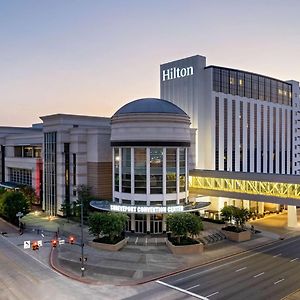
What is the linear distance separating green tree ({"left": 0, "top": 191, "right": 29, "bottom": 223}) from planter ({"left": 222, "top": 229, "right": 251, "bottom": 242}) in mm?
38133

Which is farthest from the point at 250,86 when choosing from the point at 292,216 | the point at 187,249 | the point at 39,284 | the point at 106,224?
the point at 39,284

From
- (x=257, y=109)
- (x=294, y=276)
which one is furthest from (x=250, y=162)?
(x=294, y=276)

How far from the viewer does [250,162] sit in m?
85.3

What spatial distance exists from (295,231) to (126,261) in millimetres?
33676

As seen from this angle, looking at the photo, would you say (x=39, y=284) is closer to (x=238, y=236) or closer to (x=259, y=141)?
(x=238, y=236)

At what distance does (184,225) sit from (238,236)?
11348mm

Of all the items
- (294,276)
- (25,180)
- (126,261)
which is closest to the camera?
(294,276)

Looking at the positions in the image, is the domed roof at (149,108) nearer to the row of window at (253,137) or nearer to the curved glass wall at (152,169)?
the curved glass wall at (152,169)

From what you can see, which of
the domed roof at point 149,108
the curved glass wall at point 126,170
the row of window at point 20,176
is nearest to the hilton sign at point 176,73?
the domed roof at point 149,108

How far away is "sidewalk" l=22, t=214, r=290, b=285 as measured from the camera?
40.2 m

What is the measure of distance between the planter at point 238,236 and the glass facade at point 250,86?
1342 inches

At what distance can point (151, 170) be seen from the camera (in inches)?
2382

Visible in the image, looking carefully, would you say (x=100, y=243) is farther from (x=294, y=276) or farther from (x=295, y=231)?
(x=295, y=231)

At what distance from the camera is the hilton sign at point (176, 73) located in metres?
80.3
